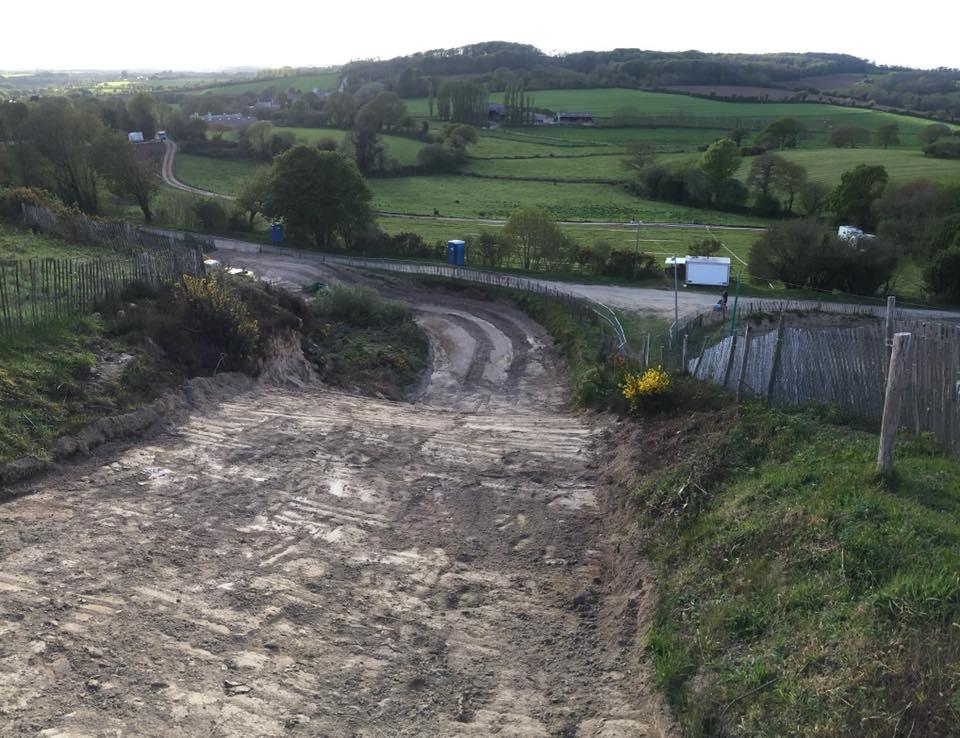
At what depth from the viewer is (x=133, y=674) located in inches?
275

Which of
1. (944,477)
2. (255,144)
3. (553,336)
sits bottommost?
(553,336)

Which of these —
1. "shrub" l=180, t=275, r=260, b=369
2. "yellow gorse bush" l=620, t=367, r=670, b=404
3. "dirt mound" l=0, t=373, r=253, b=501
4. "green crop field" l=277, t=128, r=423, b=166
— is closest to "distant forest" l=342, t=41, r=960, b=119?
"green crop field" l=277, t=128, r=423, b=166

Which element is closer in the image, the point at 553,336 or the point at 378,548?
the point at 378,548

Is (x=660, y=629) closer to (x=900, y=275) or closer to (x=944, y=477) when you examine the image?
(x=944, y=477)

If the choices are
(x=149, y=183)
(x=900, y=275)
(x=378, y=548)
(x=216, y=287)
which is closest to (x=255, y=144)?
(x=149, y=183)

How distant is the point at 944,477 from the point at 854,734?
402 centimetres

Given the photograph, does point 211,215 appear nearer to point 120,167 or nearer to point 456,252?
point 120,167

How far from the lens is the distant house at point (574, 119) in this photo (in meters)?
121

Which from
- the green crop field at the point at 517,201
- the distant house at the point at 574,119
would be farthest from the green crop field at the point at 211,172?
the distant house at the point at 574,119

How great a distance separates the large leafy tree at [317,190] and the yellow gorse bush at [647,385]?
35.1 m

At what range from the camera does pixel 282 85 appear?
17700 cm

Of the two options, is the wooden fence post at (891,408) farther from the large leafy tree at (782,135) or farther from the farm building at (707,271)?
the large leafy tree at (782,135)

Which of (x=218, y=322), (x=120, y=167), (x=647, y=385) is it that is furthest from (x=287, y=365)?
(x=120, y=167)

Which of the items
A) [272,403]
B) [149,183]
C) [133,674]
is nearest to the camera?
[133,674]
